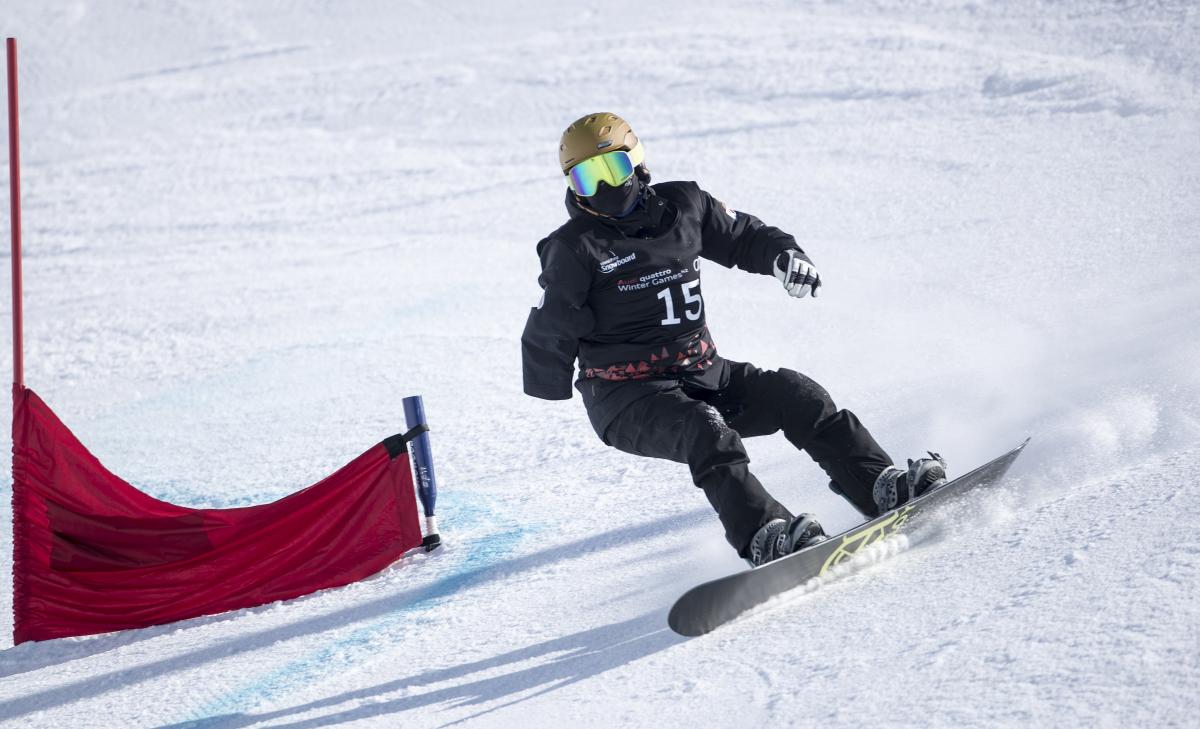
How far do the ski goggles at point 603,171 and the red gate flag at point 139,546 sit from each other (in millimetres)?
1511

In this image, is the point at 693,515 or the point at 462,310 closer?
the point at 693,515

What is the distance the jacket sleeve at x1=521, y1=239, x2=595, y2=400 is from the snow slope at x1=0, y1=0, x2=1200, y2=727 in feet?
2.50

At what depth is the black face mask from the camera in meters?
3.97

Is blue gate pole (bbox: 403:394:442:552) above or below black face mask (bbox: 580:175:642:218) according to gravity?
below

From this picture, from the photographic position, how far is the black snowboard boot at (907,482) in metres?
3.67

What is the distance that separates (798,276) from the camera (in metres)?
4.13

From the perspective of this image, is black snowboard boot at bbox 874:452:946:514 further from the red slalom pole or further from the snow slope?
the red slalom pole

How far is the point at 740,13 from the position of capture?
16688 mm

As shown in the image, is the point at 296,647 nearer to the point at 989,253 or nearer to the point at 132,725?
the point at 132,725

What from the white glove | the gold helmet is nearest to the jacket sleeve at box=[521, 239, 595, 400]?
the gold helmet

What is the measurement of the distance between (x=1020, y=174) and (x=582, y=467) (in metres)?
6.10

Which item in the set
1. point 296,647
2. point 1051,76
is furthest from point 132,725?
point 1051,76

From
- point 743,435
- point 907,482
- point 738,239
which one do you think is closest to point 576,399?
point 738,239

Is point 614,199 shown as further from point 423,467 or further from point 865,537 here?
point 423,467
